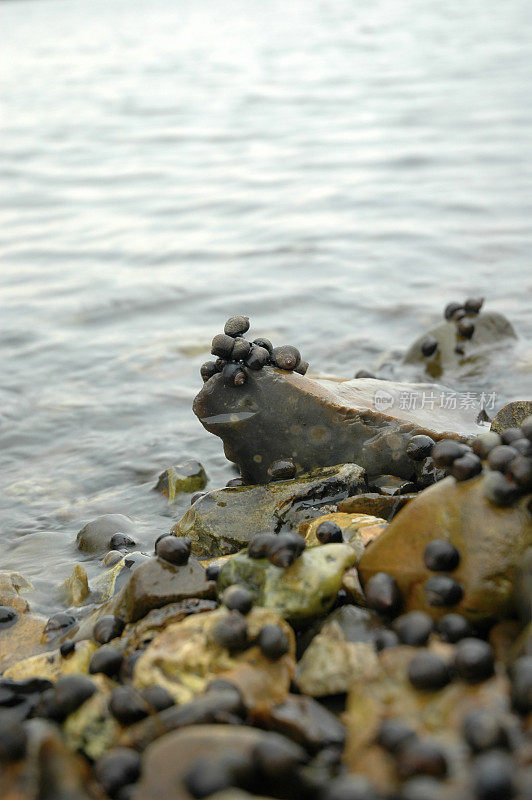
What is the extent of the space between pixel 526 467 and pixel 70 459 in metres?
4.62

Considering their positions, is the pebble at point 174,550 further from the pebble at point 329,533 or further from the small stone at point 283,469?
the small stone at point 283,469

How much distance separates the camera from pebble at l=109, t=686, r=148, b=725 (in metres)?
2.88

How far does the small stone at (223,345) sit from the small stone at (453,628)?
215 cm

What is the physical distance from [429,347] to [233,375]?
344 centimetres

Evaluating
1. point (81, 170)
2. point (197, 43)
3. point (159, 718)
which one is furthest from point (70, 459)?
point (197, 43)

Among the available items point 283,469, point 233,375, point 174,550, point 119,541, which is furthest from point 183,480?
point 174,550

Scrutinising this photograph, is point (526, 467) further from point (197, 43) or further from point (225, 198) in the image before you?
point (197, 43)

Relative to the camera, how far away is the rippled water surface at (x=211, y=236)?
712cm

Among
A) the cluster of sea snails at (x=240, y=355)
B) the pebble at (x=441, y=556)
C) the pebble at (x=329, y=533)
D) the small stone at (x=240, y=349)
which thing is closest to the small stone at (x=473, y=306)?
the cluster of sea snails at (x=240, y=355)

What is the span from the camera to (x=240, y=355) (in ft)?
15.3

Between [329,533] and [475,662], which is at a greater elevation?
[475,662]

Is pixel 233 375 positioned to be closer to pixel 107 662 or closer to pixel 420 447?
pixel 420 447

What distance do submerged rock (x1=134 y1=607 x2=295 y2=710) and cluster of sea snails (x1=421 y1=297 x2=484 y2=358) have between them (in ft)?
16.1

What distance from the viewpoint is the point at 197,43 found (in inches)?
1310
